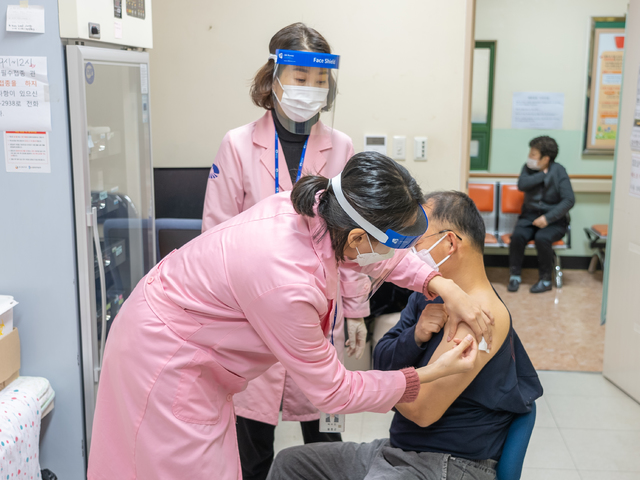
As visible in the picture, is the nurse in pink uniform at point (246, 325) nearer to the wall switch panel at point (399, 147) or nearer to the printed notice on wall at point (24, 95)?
the printed notice on wall at point (24, 95)

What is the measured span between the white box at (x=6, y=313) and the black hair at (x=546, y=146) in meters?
4.25

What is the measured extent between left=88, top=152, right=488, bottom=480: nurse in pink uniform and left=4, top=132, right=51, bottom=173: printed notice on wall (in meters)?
0.78

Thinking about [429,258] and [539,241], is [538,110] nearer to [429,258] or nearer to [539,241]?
[539,241]

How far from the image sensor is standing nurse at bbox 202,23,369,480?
1915 millimetres

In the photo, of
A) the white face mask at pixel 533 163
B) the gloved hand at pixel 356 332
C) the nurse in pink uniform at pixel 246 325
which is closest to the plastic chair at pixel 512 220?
the white face mask at pixel 533 163

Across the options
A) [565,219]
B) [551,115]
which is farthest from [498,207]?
[551,115]

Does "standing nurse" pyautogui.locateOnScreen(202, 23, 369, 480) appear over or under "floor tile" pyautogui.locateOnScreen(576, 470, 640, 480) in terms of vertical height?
over

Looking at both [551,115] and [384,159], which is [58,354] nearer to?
[384,159]

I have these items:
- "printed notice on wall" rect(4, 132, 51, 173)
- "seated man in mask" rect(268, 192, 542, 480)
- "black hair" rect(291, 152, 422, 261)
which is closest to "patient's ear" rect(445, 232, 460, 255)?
"seated man in mask" rect(268, 192, 542, 480)

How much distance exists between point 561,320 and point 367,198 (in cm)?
368

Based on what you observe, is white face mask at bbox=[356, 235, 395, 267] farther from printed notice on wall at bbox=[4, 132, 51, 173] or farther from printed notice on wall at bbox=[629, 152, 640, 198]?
printed notice on wall at bbox=[629, 152, 640, 198]

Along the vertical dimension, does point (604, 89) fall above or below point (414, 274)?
above

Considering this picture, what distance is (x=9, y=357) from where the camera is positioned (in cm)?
196

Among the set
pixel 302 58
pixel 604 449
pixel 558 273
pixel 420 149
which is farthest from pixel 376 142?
pixel 558 273
